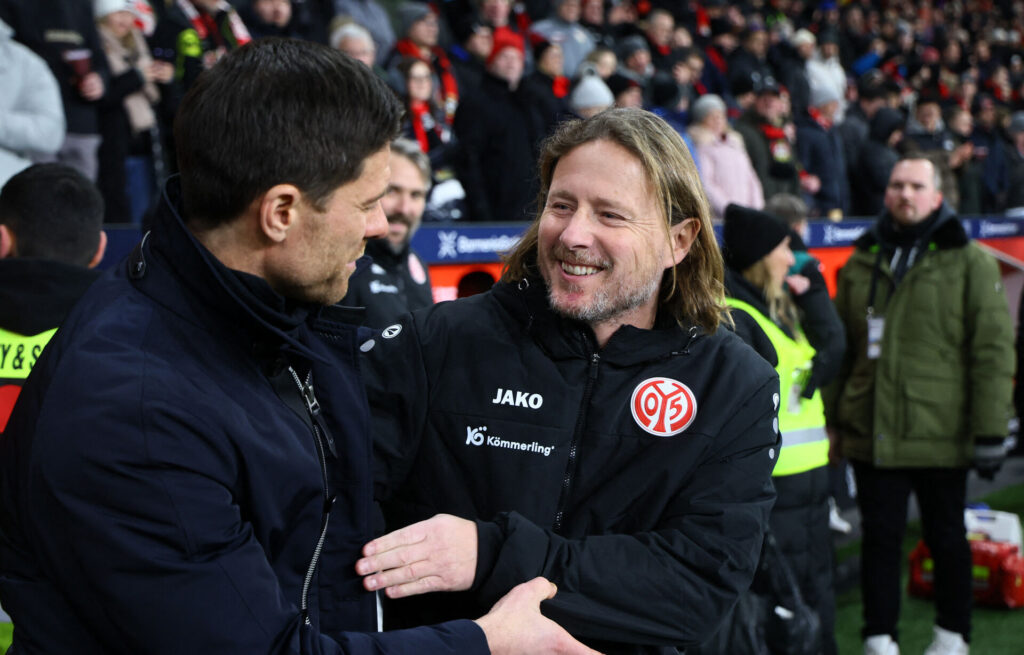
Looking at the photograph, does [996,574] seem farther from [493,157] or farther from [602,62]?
[602,62]

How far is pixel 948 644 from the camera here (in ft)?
15.4

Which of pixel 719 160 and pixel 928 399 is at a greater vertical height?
pixel 719 160

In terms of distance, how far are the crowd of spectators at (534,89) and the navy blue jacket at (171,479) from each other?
4.38 ft

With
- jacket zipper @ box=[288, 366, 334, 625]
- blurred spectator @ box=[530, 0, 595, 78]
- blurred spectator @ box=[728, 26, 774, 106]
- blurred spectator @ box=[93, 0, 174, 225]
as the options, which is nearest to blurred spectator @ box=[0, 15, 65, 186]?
blurred spectator @ box=[93, 0, 174, 225]

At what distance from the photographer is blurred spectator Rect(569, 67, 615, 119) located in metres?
7.52

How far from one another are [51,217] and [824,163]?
354 inches

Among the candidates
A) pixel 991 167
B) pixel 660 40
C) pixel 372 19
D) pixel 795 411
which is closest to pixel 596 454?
pixel 795 411

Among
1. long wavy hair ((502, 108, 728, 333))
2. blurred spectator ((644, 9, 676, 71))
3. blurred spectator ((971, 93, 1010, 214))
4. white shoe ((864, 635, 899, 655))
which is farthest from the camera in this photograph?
blurred spectator ((971, 93, 1010, 214))

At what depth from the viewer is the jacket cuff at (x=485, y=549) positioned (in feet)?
5.66

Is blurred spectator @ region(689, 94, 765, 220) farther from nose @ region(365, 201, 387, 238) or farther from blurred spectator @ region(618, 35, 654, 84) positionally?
nose @ region(365, 201, 387, 238)

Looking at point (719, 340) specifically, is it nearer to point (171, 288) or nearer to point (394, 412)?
point (394, 412)

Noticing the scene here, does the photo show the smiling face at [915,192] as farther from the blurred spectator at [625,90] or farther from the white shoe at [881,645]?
the blurred spectator at [625,90]

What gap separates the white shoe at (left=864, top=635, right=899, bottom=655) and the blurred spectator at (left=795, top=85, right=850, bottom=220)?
6.23 m

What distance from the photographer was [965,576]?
187 inches
